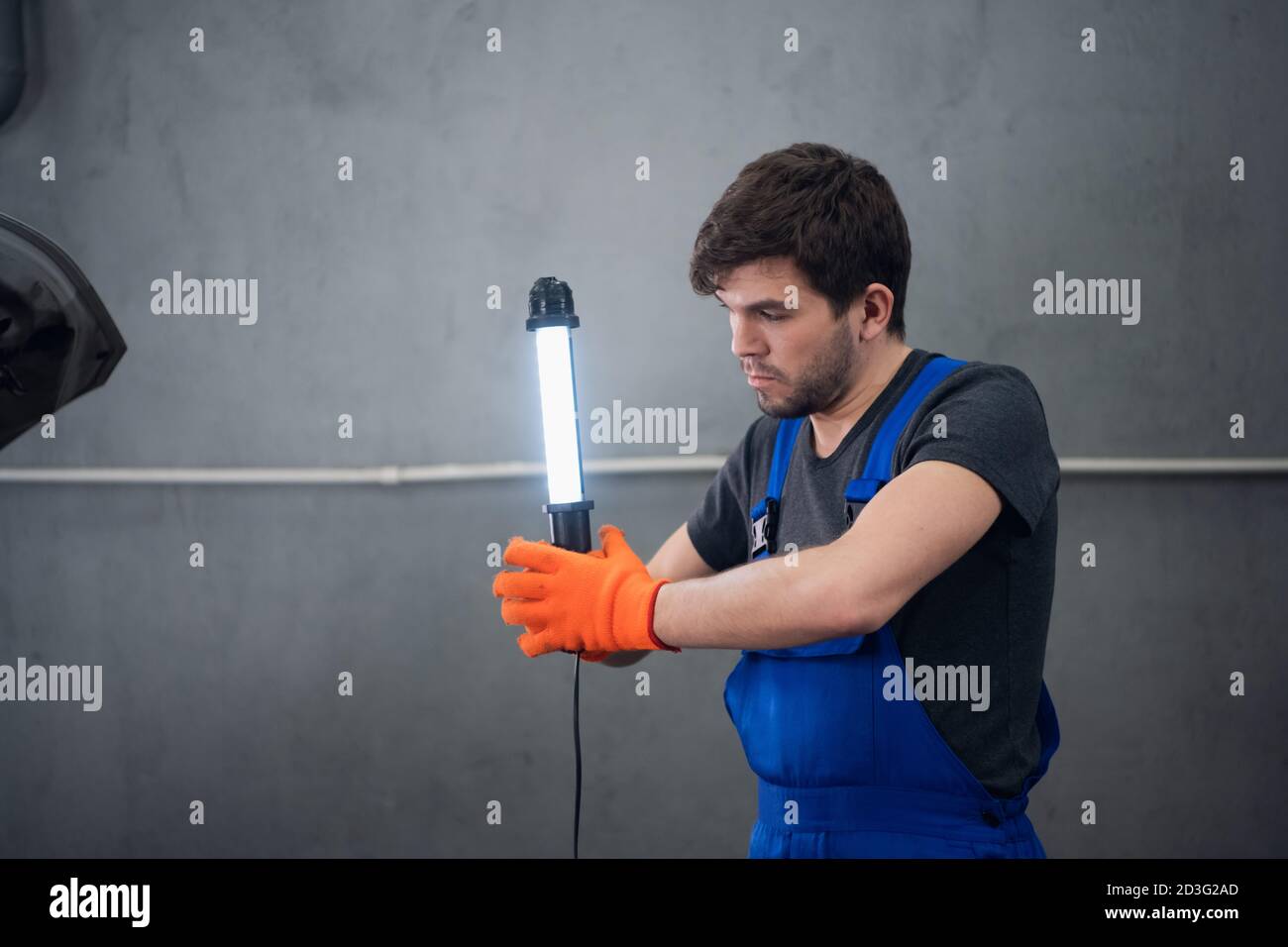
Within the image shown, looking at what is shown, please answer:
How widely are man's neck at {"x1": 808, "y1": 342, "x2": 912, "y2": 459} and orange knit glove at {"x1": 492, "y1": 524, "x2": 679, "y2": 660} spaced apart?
331mm

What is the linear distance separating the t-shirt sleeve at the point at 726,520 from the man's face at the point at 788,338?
0.77 ft

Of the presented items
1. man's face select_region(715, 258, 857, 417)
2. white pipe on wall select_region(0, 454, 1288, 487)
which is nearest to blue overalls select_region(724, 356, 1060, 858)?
man's face select_region(715, 258, 857, 417)

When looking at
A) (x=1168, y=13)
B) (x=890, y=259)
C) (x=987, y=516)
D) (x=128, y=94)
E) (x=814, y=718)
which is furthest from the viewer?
(x=128, y=94)

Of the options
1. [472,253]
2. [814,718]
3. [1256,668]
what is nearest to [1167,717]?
[1256,668]

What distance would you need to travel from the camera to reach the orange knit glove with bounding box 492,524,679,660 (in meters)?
1.24

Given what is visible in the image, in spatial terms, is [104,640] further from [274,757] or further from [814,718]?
[814,718]

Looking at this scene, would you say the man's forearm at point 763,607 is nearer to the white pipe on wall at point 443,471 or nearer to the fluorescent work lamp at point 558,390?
the fluorescent work lamp at point 558,390

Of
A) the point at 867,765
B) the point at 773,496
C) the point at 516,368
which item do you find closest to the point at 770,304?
the point at 773,496

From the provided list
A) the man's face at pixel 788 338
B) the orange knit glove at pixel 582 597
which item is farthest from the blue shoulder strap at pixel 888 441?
the orange knit glove at pixel 582 597

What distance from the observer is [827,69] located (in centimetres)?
238

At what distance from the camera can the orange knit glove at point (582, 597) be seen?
1.24 meters

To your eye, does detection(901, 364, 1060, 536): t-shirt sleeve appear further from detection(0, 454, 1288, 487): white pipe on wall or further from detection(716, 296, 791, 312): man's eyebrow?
detection(0, 454, 1288, 487): white pipe on wall

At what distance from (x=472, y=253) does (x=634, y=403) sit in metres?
0.53

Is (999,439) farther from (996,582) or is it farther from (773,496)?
(773,496)
